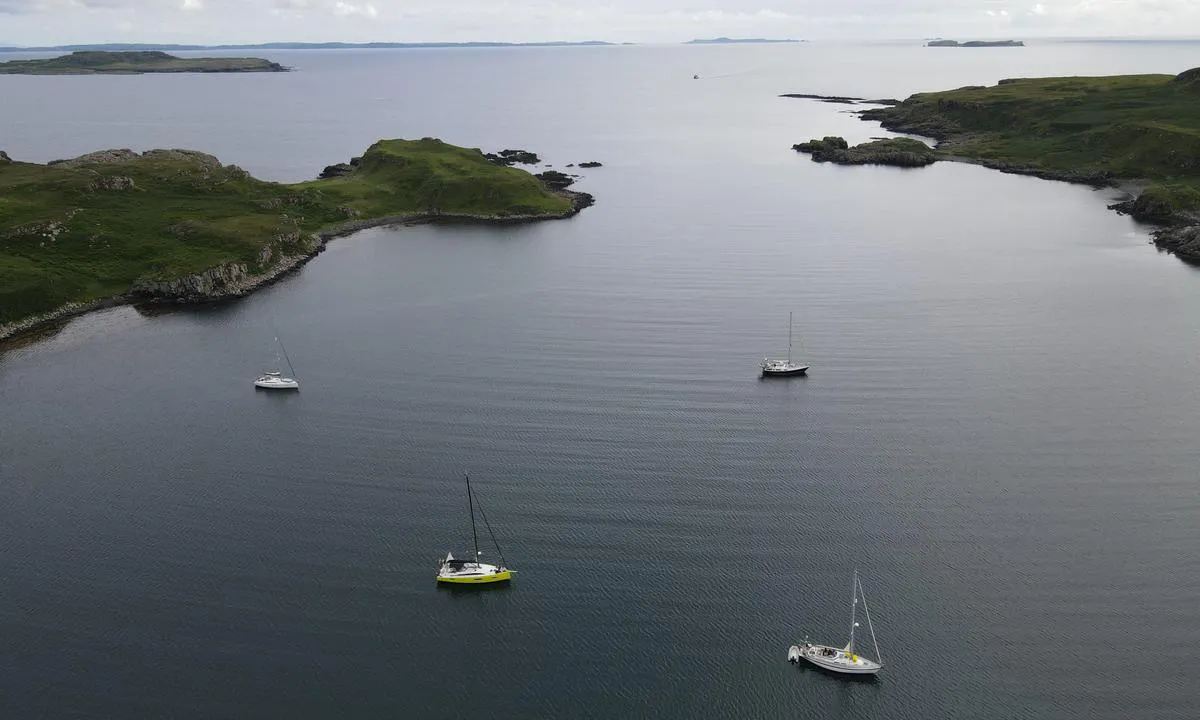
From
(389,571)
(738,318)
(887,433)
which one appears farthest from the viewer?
(738,318)

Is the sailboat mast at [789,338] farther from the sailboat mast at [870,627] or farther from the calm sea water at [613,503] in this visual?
the sailboat mast at [870,627]

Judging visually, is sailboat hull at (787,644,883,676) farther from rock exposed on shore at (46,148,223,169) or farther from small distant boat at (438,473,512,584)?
rock exposed on shore at (46,148,223,169)

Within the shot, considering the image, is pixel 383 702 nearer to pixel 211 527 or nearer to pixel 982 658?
pixel 211 527

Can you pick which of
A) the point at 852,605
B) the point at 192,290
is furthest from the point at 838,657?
the point at 192,290

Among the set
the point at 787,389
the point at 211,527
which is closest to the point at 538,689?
the point at 211,527

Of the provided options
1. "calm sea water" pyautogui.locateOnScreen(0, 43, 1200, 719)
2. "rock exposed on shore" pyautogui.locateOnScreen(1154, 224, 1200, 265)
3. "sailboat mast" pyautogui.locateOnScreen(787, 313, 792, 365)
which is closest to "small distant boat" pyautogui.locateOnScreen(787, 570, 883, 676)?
"calm sea water" pyautogui.locateOnScreen(0, 43, 1200, 719)

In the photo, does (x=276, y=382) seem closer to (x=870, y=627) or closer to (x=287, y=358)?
(x=287, y=358)
